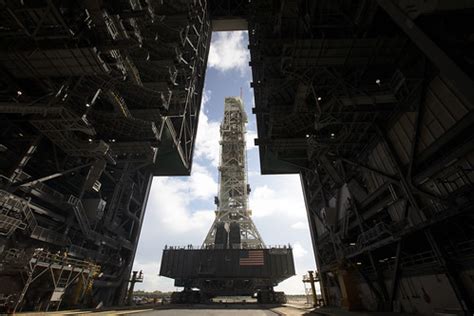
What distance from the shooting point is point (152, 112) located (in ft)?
74.0

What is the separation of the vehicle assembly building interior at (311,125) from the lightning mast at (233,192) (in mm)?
13513

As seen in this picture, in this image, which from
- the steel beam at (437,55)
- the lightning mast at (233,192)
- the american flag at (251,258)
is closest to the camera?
the steel beam at (437,55)

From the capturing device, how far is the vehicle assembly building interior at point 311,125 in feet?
36.5

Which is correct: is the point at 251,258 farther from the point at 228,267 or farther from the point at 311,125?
the point at 311,125

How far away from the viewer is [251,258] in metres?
29.9

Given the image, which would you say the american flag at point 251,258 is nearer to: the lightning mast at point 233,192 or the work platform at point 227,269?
the work platform at point 227,269

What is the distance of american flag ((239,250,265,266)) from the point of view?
29.5 metres

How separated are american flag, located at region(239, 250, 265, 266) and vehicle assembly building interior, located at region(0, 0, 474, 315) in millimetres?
8062

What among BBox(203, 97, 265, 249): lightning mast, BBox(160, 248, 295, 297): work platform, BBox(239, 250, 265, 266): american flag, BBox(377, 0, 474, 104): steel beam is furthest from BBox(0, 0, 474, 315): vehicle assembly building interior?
BBox(203, 97, 265, 249): lightning mast

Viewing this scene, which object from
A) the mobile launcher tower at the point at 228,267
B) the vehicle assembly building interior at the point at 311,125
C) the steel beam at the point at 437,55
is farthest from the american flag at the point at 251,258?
the steel beam at the point at 437,55

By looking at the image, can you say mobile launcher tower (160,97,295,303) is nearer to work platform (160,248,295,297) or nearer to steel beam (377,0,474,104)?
work platform (160,248,295,297)

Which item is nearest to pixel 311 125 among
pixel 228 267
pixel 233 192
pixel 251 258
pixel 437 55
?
pixel 437 55

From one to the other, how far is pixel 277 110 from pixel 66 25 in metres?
17.0

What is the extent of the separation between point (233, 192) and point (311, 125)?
2360cm
